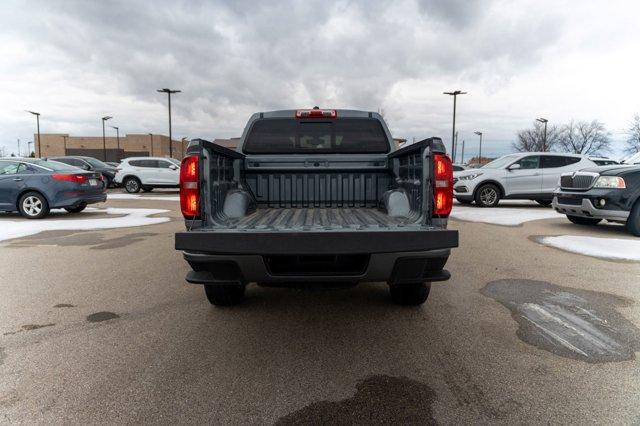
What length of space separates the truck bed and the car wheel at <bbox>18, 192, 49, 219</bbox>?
851 centimetres

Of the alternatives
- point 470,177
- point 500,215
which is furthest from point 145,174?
point 500,215

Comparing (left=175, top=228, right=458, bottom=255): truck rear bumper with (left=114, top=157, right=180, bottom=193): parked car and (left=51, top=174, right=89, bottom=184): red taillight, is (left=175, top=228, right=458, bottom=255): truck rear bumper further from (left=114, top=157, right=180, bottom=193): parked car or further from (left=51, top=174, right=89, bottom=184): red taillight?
(left=114, top=157, right=180, bottom=193): parked car

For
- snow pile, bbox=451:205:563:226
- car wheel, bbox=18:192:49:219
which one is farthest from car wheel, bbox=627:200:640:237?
car wheel, bbox=18:192:49:219

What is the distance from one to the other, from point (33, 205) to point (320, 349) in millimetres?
9979

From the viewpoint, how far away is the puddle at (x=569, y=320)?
3123 millimetres

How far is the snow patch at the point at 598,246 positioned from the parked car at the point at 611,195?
1.91 feet

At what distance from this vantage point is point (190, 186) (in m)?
3.01

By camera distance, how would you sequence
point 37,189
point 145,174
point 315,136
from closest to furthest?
1. point 315,136
2. point 37,189
3. point 145,174

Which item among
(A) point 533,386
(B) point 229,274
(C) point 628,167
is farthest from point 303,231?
(C) point 628,167

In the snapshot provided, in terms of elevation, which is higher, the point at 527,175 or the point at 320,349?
the point at 527,175

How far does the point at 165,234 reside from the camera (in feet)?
26.7

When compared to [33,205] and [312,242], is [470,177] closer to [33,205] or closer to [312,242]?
[312,242]

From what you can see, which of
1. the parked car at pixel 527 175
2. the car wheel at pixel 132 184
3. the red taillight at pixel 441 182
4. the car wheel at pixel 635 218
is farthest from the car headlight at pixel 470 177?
the car wheel at pixel 132 184

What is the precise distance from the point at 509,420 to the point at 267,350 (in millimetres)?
1659
